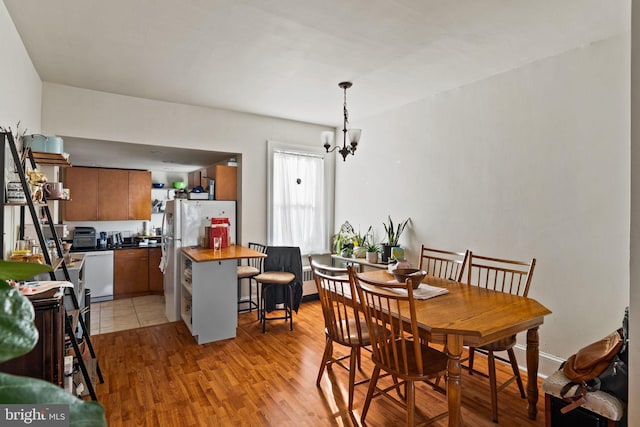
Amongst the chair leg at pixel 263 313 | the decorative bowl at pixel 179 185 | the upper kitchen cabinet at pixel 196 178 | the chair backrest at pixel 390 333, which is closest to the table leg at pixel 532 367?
the chair backrest at pixel 390 333

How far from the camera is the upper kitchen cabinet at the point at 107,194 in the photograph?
17.0ft

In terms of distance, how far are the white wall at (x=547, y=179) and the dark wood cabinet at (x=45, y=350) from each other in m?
3.18

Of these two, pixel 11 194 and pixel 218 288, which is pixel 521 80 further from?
pixel 11 194

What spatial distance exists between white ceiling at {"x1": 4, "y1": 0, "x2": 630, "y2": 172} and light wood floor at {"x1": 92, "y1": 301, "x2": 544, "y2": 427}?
101 inches

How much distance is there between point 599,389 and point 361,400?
4.57 ft

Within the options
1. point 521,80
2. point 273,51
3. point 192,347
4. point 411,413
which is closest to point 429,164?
point 521,80

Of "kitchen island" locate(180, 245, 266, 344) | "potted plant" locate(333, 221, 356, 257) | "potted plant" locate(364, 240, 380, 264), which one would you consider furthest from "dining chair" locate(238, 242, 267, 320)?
"potted plant" locate(364, 240, 380, 264)

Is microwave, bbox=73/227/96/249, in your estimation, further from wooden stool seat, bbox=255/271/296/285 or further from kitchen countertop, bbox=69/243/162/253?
wooden stool seat, bbox=255/271/296/285

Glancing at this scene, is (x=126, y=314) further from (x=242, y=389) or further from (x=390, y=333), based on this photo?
(x=390, y=333)

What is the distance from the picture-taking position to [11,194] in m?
1.94

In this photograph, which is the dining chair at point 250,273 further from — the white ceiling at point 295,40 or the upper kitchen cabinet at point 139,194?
the upper kitchen cabinet at point 139,194

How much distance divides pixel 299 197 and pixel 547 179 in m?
2.99

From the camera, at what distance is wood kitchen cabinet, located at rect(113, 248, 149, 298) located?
17.0 ft

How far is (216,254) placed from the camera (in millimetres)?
3555
